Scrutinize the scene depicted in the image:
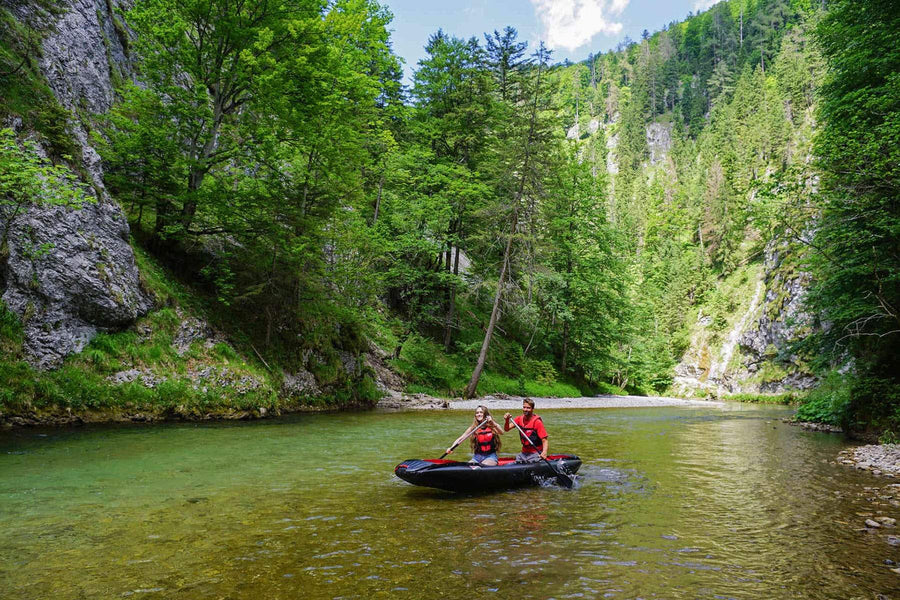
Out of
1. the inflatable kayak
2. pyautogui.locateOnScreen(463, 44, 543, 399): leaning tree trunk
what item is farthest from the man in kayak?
pyautogui.locateOnScreen(463, 44, 543, 399): leaning tree trunk

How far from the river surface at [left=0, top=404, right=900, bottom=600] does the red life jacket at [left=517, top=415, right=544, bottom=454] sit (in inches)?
36.4

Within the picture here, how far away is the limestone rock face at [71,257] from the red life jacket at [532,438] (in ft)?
34.9

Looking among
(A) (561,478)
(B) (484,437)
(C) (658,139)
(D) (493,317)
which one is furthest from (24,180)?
(C) (658,139)

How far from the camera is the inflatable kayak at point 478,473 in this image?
745cm

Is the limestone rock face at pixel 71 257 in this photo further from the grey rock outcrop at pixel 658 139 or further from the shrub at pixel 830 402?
the grey rock outcrop at pixel 658 139

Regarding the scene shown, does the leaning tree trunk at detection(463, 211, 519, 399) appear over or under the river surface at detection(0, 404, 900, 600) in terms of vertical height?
over

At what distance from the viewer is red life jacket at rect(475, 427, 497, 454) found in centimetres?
890

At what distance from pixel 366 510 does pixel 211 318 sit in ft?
38.3

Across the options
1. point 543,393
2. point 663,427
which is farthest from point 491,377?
point 663,427

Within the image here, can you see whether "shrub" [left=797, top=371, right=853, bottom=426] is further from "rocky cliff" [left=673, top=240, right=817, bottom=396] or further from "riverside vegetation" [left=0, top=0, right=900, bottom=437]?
"rocky cliff" [left=673, top=240, right=817, bottom=396]

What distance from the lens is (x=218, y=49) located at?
16.7 metres

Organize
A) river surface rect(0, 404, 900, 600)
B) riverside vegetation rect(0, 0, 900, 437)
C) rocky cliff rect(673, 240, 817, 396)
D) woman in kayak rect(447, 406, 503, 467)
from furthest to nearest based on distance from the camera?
rocky cliff rect(673, 240, 817, 396)
riverside vegetation rect(0, 0, 900, 437)
woman in kayak rect(447, 406, 503, 467)
river surface rect(0, 404, 900, 600)

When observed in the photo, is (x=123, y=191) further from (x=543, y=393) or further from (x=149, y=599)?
(x=543, y=393)

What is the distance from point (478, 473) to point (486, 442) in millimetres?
1036
